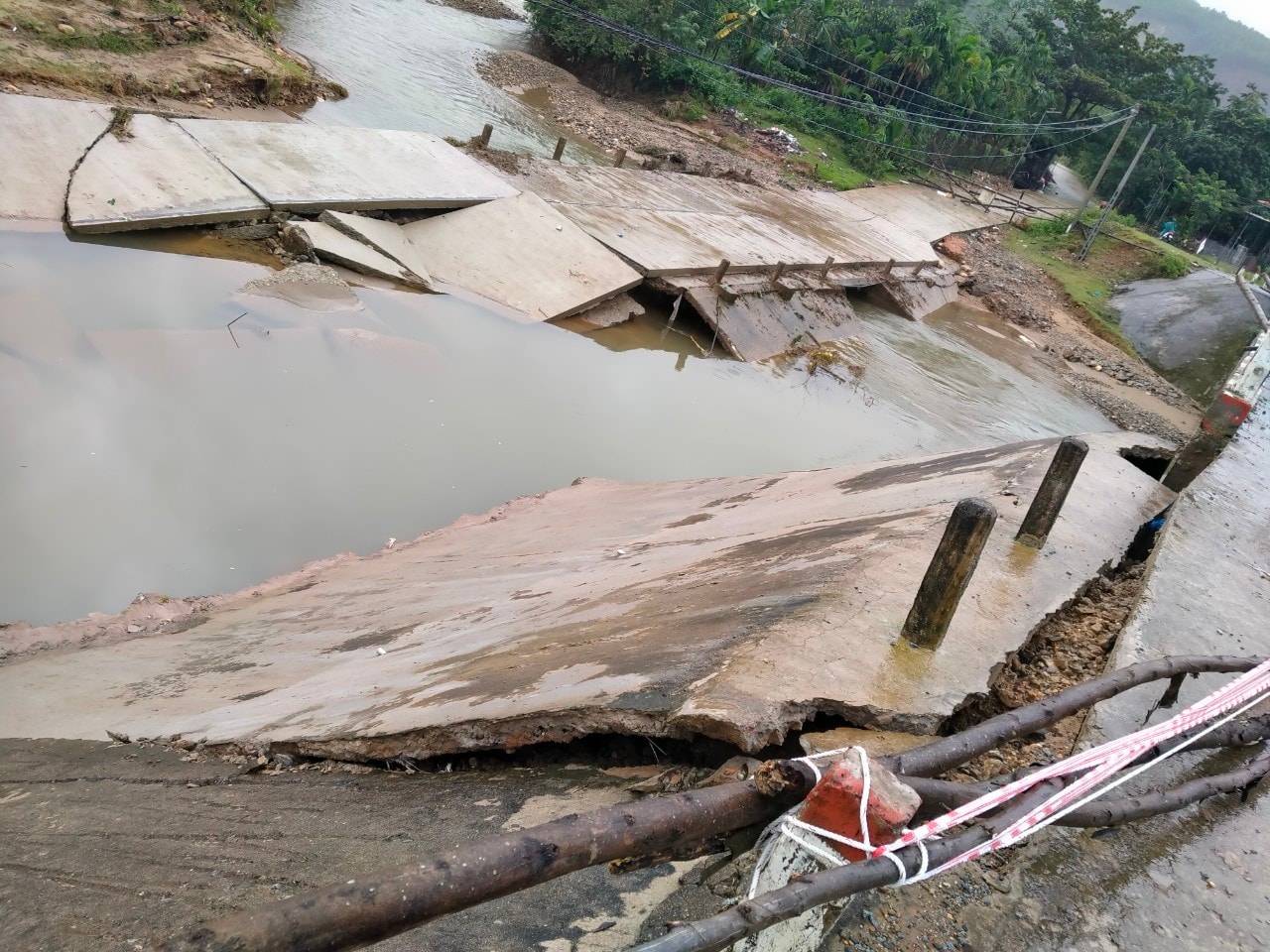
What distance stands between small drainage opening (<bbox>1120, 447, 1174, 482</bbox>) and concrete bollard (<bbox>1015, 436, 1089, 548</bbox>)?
4.39 m

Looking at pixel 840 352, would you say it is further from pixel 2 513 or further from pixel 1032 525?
pixel 2 513

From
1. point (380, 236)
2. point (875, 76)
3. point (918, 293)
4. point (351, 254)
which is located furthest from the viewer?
point (875, 76)

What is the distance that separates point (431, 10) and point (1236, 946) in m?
33.2

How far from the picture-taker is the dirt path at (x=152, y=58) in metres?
11.8

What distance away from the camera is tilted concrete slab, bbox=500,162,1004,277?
13492mm

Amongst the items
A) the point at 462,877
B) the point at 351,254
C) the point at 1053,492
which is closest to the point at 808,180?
Result: the point at 351,254

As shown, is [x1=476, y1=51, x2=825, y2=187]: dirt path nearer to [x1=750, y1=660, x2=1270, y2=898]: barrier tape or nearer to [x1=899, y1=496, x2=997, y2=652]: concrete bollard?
[x1=899, y1=496, x2=997, y2=652]: concrete bollard

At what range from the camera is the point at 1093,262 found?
91.8 ft

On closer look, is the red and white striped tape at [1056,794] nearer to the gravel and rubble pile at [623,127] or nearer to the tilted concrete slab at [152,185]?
the tilted concrete slab at [152,185]

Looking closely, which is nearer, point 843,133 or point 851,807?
point 851,807

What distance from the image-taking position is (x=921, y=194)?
30000 millimetres

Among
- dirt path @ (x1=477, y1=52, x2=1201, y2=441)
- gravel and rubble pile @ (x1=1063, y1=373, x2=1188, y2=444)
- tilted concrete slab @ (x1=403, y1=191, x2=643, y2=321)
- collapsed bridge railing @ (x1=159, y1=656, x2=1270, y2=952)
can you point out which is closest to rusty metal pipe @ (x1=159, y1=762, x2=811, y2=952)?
collapsed bridge railing @ (x1=159, y1=656, x2=1270, y2=952)

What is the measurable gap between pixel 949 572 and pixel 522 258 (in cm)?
940

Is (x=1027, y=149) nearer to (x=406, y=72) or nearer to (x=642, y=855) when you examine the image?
(x=406, y=72)
